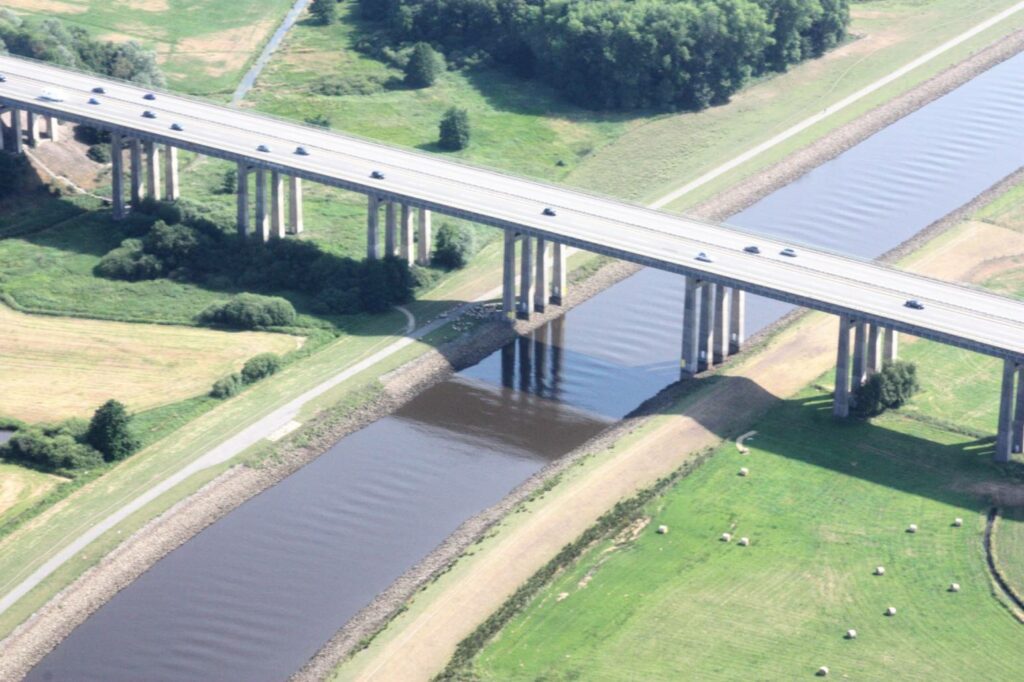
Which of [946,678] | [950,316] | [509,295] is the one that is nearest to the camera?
[946,678]

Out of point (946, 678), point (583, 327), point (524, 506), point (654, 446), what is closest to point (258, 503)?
point (524, 506)

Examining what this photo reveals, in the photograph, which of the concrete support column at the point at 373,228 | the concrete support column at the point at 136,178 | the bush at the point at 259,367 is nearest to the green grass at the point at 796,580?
the bush at the point at 259,367

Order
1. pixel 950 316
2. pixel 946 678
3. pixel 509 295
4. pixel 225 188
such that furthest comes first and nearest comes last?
1. pixel 225 188
2. pixel 509 295
3. pixel 950 316
4. pixel 946 678

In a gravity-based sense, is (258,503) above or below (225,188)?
below

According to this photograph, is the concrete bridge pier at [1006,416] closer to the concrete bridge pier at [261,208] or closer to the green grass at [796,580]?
the green grass at [796,580]

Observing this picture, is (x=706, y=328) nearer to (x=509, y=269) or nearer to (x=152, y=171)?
(x=509, y=269)

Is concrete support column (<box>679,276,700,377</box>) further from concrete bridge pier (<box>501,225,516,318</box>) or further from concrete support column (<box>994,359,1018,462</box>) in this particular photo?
concrete support column (<box>994,359,1018,462</box>)

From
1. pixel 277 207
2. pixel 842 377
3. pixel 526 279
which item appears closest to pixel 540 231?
pixel 526 279

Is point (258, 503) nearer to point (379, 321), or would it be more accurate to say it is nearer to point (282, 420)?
point (282, 420)
